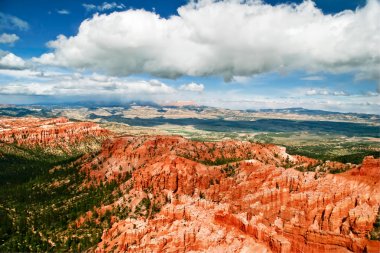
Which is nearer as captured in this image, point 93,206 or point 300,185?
point 300,185

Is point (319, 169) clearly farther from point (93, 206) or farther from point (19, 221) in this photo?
point (19, 221)

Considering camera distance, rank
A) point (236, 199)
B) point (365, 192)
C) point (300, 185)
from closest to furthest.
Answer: point (365, 192) → point (300, 185) → point (236, 199)

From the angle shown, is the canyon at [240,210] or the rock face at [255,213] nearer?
the rock face at [255,213]

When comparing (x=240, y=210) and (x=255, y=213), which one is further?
(x=240, y=210)

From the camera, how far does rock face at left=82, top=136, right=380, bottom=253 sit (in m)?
105

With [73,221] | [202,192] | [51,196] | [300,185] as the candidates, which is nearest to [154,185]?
[202,192]

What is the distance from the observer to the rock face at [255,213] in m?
A: 105

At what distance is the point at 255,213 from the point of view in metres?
120

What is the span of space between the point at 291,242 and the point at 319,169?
3871 centimetres

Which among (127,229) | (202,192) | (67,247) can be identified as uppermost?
(202,192)

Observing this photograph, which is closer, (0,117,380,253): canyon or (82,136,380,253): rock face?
(82,136,380,253): rock face

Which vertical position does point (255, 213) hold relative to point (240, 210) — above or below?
above

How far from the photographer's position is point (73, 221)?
477 ft

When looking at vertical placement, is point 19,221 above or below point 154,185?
below
